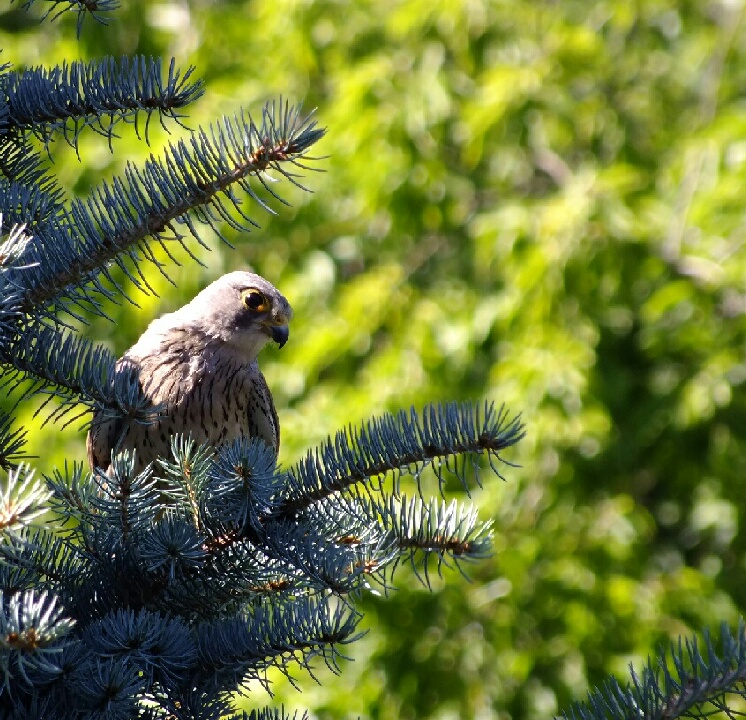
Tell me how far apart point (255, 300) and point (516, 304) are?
236cm

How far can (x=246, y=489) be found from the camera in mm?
1888

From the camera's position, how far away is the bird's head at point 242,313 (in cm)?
340

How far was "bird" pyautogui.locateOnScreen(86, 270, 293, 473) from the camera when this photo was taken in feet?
10.2

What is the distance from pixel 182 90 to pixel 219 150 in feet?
0.66

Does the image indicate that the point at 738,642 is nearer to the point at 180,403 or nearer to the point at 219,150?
the point at 219,150

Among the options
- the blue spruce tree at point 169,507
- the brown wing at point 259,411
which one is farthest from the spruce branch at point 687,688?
the brown wing at point 259,411

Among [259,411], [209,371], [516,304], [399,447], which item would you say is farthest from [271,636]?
[516,304]

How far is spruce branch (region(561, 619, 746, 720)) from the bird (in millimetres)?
1583

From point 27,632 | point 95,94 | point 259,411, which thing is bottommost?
point 27,632

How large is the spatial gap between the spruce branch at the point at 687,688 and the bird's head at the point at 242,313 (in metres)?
1.98

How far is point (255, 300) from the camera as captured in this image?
347 centimetres

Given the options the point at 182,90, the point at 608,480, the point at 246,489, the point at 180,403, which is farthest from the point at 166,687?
the point at 608,480

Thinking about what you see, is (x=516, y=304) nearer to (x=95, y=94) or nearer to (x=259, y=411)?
(x=259, y=411)

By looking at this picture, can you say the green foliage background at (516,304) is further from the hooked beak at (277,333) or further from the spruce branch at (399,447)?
the spruce branch at (399,447)
